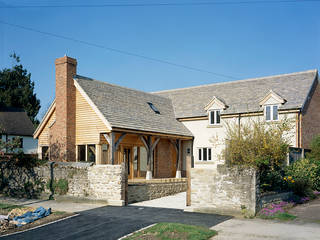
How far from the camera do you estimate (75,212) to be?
1625 cm

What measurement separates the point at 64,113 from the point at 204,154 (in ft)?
40.0

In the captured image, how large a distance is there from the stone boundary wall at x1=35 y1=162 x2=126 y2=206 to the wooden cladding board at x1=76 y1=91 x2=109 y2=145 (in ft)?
9.19

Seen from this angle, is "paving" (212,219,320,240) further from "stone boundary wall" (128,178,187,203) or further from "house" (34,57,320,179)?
"house" (34,57,320,179)

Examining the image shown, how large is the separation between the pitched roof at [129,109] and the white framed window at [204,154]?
1.75m

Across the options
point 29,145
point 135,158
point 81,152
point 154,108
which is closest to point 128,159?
point 135,158

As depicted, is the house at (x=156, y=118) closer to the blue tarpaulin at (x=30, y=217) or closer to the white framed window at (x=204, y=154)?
the white framed window at (x=204, y=154)

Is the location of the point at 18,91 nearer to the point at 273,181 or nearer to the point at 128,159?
the point at 128,159

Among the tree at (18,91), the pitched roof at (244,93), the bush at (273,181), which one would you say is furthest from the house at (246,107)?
the tree at (18,91)

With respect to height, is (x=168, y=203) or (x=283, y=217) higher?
(x=283, y=217)

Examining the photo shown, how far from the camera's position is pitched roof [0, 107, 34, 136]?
1765 inches

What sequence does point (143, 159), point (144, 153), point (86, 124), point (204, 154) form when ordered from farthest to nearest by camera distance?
point (204, 154) → point (144, 153) → point (143, 159) → point (86, 124)

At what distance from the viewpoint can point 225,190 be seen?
1526cm

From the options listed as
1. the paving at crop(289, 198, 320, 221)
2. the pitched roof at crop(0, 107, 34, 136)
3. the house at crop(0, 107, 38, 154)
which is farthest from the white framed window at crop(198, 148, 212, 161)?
the pitched roof at crop(0, 107, 34, 136)

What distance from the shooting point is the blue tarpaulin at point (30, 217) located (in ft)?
45.9
